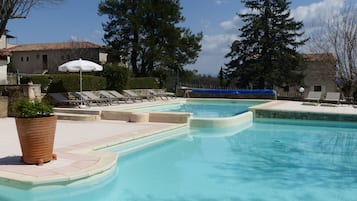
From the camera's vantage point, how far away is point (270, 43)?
32.0m

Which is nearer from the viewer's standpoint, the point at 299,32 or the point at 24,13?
the point at 24,13

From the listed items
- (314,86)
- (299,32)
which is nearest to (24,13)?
(299,32)

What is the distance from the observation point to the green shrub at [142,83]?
25.3 m

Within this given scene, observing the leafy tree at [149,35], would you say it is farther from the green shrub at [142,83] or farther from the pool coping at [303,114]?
the pool coping at [303,114]

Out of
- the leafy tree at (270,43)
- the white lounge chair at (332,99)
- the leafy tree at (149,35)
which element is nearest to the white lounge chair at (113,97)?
the leafy tree at (149,35)

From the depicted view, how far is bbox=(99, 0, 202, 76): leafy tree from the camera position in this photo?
3073 cm

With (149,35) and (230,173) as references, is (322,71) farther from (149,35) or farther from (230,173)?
(230,173)

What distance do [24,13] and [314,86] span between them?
3218cm

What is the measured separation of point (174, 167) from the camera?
299 inches

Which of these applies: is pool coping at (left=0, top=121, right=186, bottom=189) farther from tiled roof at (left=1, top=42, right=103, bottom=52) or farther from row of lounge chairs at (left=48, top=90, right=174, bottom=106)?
tiled roof at (left=1, top=42, right=103, bottom=52)

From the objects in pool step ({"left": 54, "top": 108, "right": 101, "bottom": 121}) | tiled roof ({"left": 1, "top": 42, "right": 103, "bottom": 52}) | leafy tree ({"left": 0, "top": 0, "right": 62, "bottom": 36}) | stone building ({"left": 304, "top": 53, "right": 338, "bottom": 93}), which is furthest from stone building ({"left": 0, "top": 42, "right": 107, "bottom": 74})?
pool step ({"left": 54, "top": 108, "right": 101, "bottom": 121})

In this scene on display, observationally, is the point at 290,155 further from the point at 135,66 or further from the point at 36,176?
the point at 135,66

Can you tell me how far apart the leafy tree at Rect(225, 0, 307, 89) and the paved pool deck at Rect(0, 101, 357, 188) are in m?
21.9

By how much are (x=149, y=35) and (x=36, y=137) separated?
2642cm
